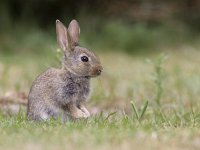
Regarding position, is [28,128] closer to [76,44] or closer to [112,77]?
[76,44]

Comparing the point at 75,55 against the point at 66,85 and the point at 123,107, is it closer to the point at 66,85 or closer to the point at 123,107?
the point at 66,85

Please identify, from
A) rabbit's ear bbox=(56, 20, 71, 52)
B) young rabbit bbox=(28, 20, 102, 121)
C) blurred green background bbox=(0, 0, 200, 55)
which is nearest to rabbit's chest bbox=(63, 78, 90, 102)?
young rabbit bbox=(28, 20, 102, 121)

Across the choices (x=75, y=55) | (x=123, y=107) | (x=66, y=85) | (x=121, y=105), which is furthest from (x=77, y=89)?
(x=121, y=105)

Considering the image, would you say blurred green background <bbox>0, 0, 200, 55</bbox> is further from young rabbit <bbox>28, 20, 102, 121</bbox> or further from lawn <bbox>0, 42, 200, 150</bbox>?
young rabbit <bbox>28, 20, 102, 121</bbox>

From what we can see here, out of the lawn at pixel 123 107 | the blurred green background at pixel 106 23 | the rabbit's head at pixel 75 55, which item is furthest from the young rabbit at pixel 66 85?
the blurred green background at pixel 106 23

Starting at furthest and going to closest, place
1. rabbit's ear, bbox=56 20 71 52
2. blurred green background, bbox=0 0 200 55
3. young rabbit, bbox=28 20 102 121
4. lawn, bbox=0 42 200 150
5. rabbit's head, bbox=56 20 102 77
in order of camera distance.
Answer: blurred green background, bbox=0 0 200 55 → rabbit's ear, bbox=56 20 71 52 → rabbit's head, bbox=56 20 102 77 → young rabbit, bbox=28 20 102 121 → lawn, bbox=0 42 200 150
